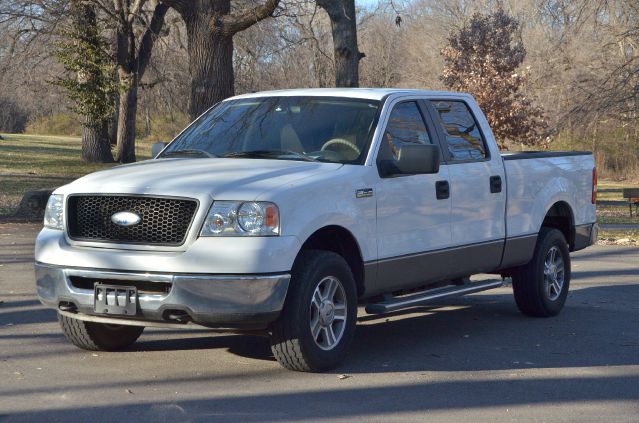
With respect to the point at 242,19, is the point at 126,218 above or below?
below

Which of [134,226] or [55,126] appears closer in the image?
[134,226]

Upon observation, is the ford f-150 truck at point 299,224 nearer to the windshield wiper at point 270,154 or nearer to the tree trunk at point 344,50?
the windshield wiper at point 270,154

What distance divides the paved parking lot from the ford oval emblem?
1013 millimetres

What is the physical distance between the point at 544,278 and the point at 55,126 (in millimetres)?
71248

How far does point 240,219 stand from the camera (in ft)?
21.4

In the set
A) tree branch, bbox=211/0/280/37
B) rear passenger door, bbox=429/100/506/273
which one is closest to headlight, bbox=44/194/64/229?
rear passenger door, bbox=429/100/506/273

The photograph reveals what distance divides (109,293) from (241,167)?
1278mm

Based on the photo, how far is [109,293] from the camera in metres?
6.62

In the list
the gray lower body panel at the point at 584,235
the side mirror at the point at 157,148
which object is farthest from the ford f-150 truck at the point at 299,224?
the gray lower body panel at the point at 584,235

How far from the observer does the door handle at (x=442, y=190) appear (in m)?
8.11

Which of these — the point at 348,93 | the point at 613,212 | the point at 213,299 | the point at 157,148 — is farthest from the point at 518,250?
the point at 613,212

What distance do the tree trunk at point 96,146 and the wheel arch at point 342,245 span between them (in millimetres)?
29776

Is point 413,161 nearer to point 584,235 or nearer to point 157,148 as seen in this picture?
point 157,148

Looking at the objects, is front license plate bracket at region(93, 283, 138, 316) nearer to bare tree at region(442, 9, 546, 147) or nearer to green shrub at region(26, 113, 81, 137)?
bare tree at region(442, 9, 546, 147)
